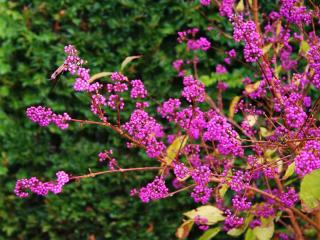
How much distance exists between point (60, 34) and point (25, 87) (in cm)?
47

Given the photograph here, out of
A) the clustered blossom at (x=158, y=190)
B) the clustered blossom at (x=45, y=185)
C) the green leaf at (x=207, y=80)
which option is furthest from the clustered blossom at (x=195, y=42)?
the clustered blossom at (x=45, y=185)

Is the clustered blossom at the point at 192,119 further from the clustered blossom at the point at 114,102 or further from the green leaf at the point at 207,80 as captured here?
the green leaf at the point at 207,80

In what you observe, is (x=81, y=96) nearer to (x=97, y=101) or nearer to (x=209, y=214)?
(x=209, y=214)

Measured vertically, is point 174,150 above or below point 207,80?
above

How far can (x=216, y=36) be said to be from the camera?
4047mm

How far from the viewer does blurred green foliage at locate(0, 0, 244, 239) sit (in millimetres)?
4176

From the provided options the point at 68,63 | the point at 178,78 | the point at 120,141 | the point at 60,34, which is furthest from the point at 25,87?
the point at 68,63

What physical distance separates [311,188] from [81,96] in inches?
100.0

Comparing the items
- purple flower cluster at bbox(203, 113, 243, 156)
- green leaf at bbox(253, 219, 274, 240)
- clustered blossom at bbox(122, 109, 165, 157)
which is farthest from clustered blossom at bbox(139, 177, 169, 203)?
green leaf at bbox(253, 219, 274, 240)

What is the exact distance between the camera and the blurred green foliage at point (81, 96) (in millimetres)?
4176

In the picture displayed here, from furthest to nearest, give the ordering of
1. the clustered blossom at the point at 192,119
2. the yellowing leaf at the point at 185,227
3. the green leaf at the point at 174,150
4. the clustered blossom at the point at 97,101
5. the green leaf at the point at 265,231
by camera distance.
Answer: the yellowing leaf at the point at 185,227 → the green leaf at the point at 265,231 → the green leaf at the point at 174,150 → the clustered blossom at the point at 192,119 → the clustered blossom at the point at 97,101

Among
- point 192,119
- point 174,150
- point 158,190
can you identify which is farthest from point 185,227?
point 158,190

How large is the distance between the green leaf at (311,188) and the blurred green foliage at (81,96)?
7.32 ft

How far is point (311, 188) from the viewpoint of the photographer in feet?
6.26
